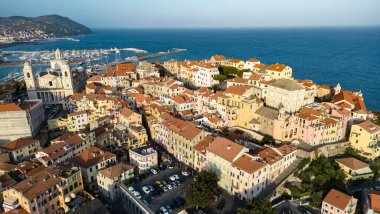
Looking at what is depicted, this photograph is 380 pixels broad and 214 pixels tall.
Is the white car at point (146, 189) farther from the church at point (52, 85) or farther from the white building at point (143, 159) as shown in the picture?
the church at point (52, 85)

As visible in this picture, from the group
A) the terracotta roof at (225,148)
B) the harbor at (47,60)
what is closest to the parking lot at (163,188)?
the terracotta roof at (225,148)

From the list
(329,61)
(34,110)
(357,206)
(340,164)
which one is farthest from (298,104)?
(329,61)

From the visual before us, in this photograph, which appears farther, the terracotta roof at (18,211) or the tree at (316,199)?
the tree at (316,199)

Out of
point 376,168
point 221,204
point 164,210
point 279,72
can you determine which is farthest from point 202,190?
point 279,72

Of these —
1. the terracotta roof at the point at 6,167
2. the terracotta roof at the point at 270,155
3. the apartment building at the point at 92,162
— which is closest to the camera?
the terracotta roof at the point at 270,155

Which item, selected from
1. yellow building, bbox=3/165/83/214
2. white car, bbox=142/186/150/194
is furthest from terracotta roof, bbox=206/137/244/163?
yellow building, bbox=3/165/83/214

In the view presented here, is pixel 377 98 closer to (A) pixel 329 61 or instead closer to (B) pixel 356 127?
(B) pixel 356 127
